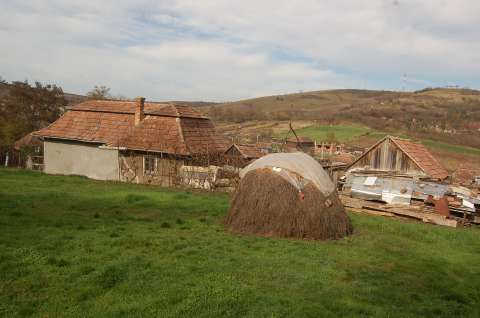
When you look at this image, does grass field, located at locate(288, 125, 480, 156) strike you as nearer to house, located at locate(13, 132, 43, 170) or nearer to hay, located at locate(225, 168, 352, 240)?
house, located at locate(13, 132, 43, 170)

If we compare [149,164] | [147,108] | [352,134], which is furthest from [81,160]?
[352,134]

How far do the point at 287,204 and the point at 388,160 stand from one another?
14.3m

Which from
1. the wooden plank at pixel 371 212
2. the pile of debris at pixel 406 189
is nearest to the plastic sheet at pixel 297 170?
the wooden plank at pixel 371 212

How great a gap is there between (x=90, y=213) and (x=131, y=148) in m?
12.3

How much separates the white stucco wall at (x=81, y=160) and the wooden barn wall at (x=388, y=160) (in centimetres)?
1582

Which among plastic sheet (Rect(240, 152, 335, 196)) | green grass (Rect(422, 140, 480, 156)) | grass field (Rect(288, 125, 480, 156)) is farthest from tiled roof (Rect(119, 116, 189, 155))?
green grass (Rect(422, 140, 480, 156))

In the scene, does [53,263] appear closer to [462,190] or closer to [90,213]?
[90,213]

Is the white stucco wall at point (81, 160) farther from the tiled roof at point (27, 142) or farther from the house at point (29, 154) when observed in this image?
the tiled roof at point (27, 142)

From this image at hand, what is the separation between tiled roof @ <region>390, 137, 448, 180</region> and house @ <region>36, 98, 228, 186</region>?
36.5 ft

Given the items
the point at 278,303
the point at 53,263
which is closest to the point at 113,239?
the point at 53,263

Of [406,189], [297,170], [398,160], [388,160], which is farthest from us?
[388,160]

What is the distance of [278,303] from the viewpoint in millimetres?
7605

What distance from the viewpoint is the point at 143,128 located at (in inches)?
1107

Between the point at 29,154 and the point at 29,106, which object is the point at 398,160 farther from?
the point at 29,106
